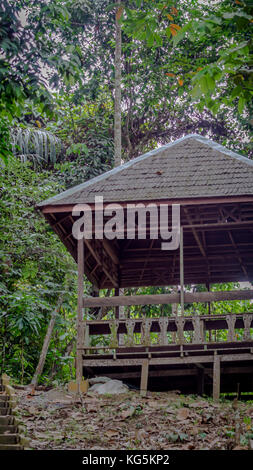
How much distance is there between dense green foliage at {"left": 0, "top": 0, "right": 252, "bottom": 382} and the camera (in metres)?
8.43

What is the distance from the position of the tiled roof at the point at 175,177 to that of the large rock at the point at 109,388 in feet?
10.7

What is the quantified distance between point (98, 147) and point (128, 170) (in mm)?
7886

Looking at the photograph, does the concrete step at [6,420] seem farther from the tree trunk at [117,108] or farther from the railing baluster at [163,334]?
the tree trunk at [117,108]

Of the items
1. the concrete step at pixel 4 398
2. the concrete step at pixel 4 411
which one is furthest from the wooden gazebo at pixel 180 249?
the concrete step at pixel 4 411

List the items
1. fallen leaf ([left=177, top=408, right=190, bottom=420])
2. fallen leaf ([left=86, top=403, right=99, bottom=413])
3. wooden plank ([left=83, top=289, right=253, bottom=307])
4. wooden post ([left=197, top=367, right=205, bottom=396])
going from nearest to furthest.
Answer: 1. fallen leaf ([left=177, top=408, right=190, bottom=420])
2. fallen leaf ([left=86, top=403, right=99, bottom=413])
3. wooden plank ([left=83, top=289, right=253, bottom=307])
4. wooden post ([left=197, top=367, right=205, bottom=396])

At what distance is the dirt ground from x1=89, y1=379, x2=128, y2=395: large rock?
29cm

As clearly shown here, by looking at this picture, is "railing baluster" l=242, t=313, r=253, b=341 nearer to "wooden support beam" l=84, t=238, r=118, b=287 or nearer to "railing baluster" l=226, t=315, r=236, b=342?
"railing baluster" l=226, t=315, r=236, b=342

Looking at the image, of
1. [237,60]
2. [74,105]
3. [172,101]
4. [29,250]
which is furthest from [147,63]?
[237,60]

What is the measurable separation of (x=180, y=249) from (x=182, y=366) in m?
2.14

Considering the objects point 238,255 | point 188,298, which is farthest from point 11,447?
point 238,255

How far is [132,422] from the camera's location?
8.07 m

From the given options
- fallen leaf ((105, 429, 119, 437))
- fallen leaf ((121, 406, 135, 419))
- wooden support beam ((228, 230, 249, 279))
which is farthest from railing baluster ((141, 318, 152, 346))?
wooden support beam ((228, 230, 249, 279))

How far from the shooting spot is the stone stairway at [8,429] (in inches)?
254

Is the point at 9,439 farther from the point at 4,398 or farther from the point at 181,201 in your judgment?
the point at 181,201
